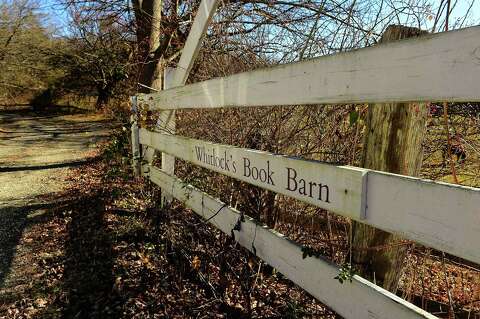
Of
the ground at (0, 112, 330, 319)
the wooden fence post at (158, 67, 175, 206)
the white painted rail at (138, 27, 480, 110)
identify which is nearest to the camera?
the white painted rail at (138, 27, 480, 110)

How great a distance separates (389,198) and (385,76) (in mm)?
427

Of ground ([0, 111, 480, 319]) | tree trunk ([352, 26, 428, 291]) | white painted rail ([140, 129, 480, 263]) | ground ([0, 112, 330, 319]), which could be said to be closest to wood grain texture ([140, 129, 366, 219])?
white painted rail ([140, 129, 480, 263])

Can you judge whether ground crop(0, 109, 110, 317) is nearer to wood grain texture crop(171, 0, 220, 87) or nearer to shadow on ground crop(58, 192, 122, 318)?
shadow on ground crop(58, 192, 122, 318)

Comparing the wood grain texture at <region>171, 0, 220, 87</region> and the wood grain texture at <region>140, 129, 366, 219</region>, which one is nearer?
the wood grain texture at <region>140, 129, 366, 219</region>

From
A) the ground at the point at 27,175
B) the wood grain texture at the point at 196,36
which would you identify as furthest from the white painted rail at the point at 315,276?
the ground at the point at 27,175

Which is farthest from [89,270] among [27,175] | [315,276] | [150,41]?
[27,175]

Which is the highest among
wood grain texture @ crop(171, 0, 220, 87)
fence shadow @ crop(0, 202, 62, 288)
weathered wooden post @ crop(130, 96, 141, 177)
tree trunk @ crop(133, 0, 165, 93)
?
tree trunk @ crop(133, 0, 165, 93)

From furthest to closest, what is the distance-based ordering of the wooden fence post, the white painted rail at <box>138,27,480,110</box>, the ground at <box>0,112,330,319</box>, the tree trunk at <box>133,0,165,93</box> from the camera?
the tree trunk at <box>133,0,165,93</box>
the wooden fence post
the ground at <box>0,112,330,319</box>
the white painted rail at <box>138,27,480,110</box>

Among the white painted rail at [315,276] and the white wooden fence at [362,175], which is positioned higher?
the white wooden fence at [362,175]

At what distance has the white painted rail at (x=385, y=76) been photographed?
123cm

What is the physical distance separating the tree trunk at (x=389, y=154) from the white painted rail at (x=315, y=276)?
205mm

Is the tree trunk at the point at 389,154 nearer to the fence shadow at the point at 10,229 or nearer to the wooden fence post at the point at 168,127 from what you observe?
the wooden fence post at the point at 168,127

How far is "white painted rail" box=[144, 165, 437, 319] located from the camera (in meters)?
1.59

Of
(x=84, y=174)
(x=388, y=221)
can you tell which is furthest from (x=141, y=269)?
(x=84, y=174)
